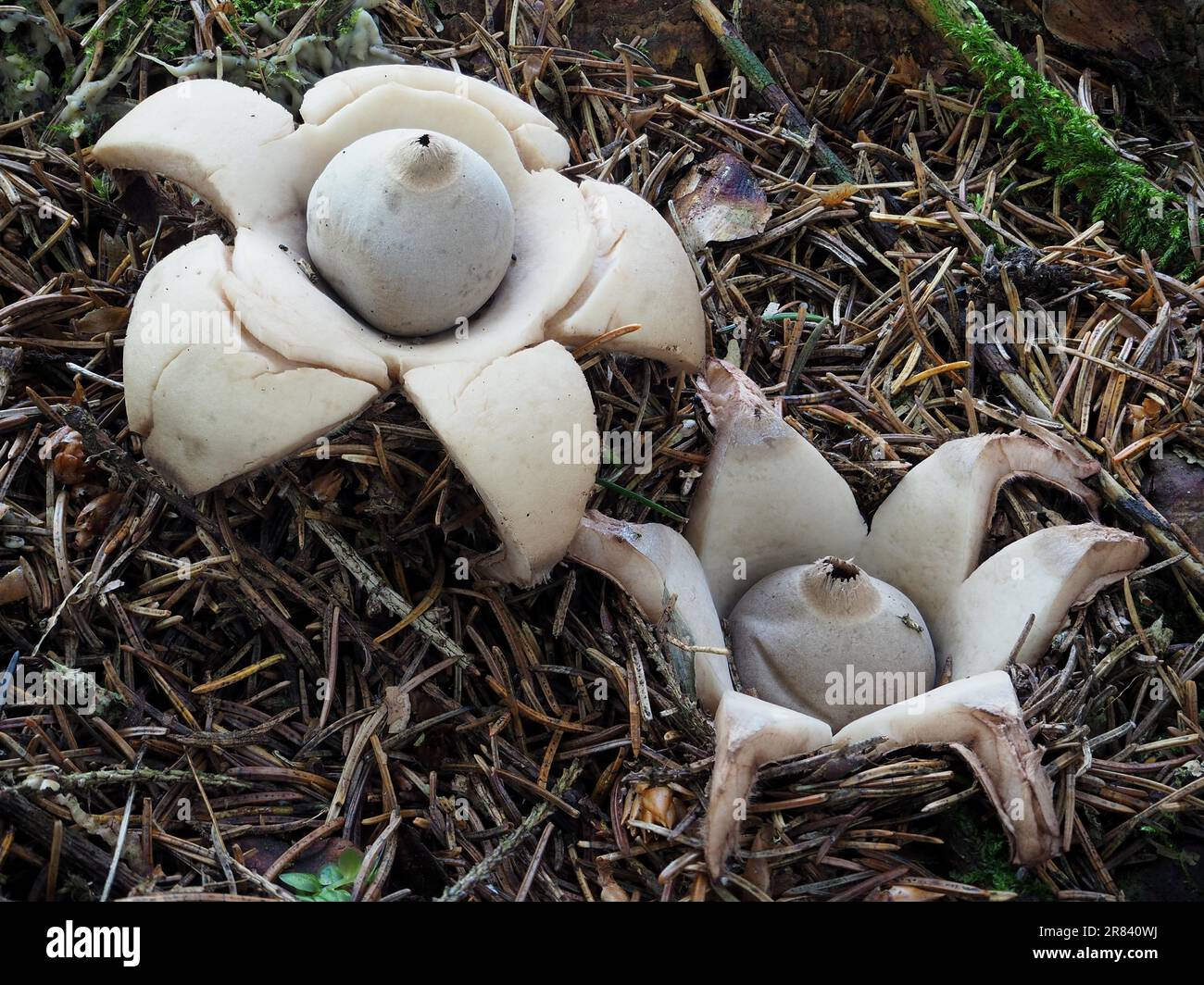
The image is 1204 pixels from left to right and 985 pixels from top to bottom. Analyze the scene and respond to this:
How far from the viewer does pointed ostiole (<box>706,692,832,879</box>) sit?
1.57 metres

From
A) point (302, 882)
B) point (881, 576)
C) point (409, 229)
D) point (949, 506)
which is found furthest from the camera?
Answer: point (881, 576)

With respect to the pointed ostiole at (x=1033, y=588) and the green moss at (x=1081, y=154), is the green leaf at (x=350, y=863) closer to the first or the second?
the pointed ostiole at (x=1033, y=588)

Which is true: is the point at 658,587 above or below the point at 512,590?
above

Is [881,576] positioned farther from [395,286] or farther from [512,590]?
[395,286]

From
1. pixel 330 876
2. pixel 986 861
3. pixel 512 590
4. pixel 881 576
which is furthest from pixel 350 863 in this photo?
pixel 881 576

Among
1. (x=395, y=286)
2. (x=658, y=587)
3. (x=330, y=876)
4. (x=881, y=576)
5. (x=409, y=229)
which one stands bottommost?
(x=330, y=876)

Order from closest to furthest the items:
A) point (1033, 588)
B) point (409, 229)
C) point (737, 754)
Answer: point (737, 754) → point (409, 229) → point (1033, 588)

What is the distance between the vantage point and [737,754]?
1.59 m

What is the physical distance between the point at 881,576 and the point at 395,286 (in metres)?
1.11

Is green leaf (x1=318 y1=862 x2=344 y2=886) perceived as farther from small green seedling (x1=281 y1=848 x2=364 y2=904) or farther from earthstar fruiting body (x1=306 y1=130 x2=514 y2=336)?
earthstar fruiting body (x1=306 y1=130 x2=514 y2=336)

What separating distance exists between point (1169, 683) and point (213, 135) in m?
2.00

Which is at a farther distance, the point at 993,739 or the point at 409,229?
the point at 409,229

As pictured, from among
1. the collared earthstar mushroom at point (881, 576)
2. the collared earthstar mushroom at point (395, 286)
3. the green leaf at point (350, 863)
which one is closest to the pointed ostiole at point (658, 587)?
the collared earthstar mushroom at point (881, 576)

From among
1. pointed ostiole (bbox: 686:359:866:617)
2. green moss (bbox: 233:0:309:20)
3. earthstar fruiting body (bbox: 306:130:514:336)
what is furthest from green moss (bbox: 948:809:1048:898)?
green moss (bbox: 233:0:309:20)
